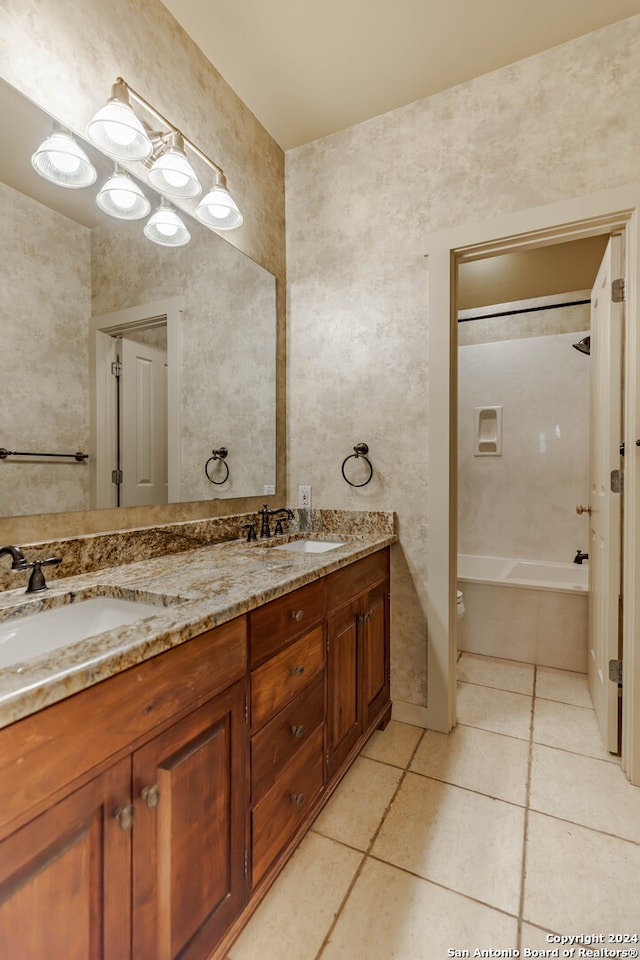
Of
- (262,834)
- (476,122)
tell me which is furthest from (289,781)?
(476,122)

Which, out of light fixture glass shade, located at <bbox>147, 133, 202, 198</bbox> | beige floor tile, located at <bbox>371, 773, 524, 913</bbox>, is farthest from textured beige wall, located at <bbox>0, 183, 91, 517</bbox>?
beige floor tile, located at <bbox>371, 773, 524, 913</bbox>

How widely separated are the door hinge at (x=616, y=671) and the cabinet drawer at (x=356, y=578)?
0.95 metres

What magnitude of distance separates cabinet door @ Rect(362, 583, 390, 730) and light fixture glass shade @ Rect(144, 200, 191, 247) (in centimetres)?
155

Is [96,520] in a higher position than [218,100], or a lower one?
lower

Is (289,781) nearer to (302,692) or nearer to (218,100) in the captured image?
(302,692)

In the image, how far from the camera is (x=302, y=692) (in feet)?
4.40

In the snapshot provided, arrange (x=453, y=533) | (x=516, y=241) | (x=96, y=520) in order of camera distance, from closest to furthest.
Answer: (x=96, y=520)
(x=516, y=241)
(x=453, y=533)

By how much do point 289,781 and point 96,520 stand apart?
972 mm

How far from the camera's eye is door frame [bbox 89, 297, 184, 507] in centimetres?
141

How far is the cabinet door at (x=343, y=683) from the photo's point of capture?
1.53 meters

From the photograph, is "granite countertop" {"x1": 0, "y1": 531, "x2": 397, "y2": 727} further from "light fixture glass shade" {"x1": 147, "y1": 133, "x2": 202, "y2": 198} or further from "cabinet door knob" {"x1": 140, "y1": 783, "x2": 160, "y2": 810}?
"light fixture glass shade" {"x1": 147, "y1": 133, "x2": 202, "y2": 198}

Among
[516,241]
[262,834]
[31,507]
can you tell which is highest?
[516,241]

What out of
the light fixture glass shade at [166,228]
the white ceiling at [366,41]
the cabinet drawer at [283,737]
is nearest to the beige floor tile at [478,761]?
the cabinet drawer at [283,737]

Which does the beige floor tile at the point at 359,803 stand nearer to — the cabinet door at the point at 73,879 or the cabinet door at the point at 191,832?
the cabinet door at the point at 191,832
